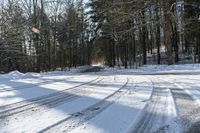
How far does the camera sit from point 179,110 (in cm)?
805

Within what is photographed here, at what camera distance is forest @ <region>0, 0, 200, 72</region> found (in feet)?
116

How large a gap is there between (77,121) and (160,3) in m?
30.2

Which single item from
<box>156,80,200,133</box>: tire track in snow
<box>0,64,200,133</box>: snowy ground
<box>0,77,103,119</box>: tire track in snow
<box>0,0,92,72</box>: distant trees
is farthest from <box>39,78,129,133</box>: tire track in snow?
<box>0,0,92,72</box>: distant trees

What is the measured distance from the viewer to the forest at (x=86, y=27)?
116 ft

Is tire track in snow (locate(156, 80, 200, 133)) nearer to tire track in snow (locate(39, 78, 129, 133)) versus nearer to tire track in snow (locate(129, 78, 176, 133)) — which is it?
tire track in snow (locate(129, 78, 176, 133))

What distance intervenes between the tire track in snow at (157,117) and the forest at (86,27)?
22820 millimetres

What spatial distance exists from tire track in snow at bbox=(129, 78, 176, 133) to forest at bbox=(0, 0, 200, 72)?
74.9ft

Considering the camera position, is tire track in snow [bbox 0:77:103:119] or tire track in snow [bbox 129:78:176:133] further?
tire track in snow [bbox 0:77:103:119]

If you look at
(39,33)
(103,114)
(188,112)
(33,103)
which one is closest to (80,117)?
(103,114)

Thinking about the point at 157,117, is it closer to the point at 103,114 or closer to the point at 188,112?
the point at 188,112

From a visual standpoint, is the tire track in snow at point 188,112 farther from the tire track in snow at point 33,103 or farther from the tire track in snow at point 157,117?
the tire track in snow at point 33,103

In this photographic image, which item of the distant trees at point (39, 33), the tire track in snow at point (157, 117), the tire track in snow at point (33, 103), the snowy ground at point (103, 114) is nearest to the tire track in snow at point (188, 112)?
the snowy ground at point (103, 114)

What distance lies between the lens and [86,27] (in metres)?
68.6

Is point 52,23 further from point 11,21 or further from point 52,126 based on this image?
point 52,126
